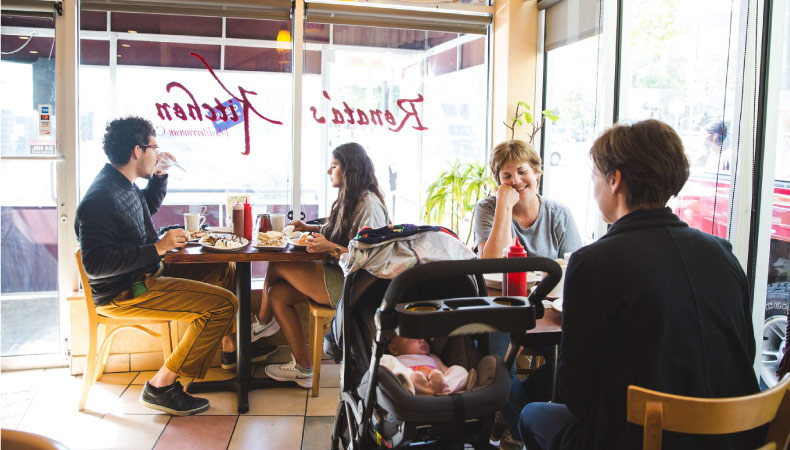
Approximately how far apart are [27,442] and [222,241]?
2.27 metres

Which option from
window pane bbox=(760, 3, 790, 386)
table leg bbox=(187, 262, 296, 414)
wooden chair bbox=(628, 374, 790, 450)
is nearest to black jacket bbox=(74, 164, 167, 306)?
table leg bbox=(187, 262, 296, 414)

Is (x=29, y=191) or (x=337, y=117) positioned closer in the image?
(x=29, y=191)

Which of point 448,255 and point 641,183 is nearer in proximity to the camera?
point 641,183

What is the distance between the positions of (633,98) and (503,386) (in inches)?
90.5

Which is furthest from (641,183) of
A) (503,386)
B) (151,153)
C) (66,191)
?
(66,191)

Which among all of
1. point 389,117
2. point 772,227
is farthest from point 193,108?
point 772,227

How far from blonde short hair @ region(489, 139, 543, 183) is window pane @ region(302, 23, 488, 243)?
4.62 feet

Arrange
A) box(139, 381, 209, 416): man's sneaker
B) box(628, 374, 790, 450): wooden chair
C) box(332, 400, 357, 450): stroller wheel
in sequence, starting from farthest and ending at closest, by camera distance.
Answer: box(139, 381, 209, 416): man's sneaker < box(332, 400, 357, 450): stroller wheel < box(628, 374, 790, 450): wooden chair

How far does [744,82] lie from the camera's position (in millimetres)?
2646

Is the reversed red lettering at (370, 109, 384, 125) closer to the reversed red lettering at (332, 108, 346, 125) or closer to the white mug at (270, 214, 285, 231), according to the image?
the reversed red lettering at (332, 108, 346, 125)

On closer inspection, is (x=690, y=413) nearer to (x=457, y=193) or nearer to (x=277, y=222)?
(x=277, y=222)

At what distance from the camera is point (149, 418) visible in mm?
3131

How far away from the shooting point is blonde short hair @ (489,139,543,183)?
9.50 feet

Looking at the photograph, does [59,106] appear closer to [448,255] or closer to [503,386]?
[448,255]
